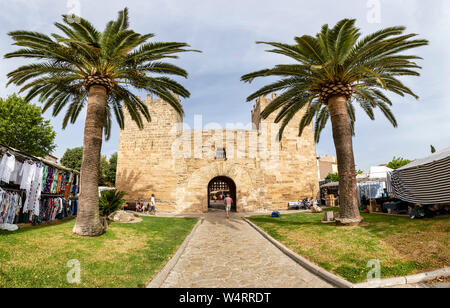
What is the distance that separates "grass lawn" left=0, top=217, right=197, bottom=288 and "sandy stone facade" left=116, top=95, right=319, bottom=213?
1040 centimetres

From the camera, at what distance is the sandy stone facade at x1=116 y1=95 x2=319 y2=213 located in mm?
18250

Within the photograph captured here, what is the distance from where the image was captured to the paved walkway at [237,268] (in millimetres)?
4328

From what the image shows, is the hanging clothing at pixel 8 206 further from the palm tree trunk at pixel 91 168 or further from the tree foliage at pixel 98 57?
the tree foliage at pixel 98 57

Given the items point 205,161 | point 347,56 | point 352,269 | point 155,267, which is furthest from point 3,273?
point 205,161

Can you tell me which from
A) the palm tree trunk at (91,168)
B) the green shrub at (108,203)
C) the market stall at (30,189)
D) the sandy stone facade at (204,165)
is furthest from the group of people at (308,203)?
the market stall at (30,189)

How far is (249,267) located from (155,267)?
7.17ft

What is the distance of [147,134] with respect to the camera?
62.7ft

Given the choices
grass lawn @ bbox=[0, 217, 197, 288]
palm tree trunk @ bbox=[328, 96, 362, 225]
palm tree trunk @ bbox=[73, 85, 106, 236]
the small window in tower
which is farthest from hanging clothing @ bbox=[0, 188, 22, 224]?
the small window in tower

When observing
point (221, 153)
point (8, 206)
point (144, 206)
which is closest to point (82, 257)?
point (8, 206)

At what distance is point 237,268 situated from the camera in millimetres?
5227

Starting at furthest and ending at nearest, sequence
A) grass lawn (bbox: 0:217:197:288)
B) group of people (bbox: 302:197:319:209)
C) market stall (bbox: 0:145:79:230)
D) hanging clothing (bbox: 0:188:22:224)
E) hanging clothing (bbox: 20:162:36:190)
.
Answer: group of people (bbox: 302:197:319:209)
hanging clothing (bbox: 20:162:36:190)
market stall (bbox: 0:145:79:230)
hanging clothing (bbox: 0:188:22:224)
grass lawn (bbox: 0:217:197:288)

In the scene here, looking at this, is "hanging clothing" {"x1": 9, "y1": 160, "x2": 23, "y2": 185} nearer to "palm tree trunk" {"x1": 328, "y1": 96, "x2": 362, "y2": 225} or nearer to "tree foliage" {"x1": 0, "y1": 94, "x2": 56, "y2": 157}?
"palm tree trunk" {"x1": 328, "y1": 96, "x2": 362, "y2": 225}

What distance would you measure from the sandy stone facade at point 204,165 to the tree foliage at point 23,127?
8.51 metres
